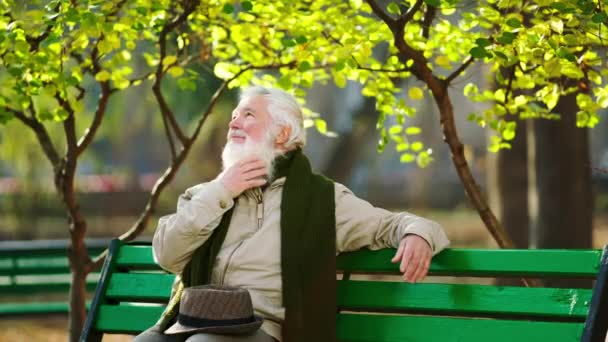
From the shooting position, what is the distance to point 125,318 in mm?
4707

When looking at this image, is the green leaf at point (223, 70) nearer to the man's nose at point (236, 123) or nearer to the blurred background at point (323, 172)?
the man's nose at point (236, 123)

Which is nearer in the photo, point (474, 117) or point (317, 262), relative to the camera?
point (317, 262)

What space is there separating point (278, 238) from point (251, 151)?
0.38 meters

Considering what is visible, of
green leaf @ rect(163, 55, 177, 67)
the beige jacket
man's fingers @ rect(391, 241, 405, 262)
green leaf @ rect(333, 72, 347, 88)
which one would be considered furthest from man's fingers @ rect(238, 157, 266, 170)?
green leaf @ rect(163, 55, 177, 67)

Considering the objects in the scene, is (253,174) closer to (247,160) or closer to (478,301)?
(247,160)

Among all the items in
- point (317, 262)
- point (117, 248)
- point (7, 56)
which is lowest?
point (117, 248)

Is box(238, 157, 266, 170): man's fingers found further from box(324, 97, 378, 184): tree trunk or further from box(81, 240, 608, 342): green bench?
box(324, 97, 378, 184): tree trunk

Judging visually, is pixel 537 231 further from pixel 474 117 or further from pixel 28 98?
pixel 28 98

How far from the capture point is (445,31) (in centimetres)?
522

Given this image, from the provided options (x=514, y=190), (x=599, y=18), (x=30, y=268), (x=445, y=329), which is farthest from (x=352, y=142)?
(x=445, y=329)

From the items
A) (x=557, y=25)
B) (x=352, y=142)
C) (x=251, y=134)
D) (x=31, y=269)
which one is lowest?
(x=352, y=142)

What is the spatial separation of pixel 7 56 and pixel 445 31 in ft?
6.58

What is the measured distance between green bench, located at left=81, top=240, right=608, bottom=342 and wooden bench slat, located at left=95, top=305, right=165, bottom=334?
0.91 m

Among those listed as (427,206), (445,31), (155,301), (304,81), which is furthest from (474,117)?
(427,206)
